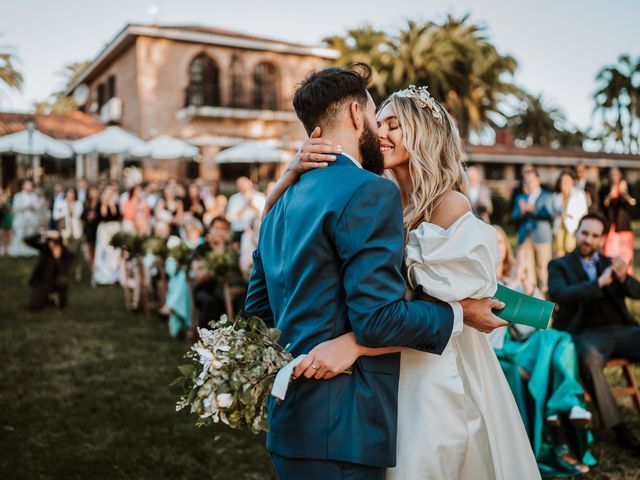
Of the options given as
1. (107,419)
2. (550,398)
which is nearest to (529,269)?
(550,398)

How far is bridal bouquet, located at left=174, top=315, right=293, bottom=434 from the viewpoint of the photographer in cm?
208

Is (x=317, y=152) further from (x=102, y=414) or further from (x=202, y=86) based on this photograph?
(x=202, y=86)

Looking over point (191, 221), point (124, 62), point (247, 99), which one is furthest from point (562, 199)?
point (124, 62)

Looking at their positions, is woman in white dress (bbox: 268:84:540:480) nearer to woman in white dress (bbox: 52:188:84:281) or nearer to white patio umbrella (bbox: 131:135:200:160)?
woman in white dress (bbox: 52:188:84:281)

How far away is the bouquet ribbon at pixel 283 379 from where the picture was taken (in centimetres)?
203

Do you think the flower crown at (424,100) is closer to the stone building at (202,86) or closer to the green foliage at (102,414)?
the green foliage at (102,414)

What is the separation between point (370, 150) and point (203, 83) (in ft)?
88.0

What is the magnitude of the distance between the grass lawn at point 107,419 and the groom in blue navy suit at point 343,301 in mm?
546

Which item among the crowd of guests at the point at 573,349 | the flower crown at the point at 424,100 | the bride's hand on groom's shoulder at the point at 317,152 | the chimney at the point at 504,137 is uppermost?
the chimney at the point at 504,137

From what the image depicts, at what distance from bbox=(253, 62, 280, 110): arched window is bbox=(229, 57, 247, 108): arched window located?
2.11 ft

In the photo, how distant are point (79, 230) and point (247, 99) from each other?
42.5 ft

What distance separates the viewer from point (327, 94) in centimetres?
229

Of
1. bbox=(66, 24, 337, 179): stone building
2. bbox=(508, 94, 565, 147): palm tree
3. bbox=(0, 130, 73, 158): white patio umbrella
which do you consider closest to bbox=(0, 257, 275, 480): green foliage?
bbox=(0, 130, 73, 158): white patio umbrella

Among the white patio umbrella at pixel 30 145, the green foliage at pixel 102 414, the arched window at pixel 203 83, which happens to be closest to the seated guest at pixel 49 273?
the green foliage at pixel 102 414
